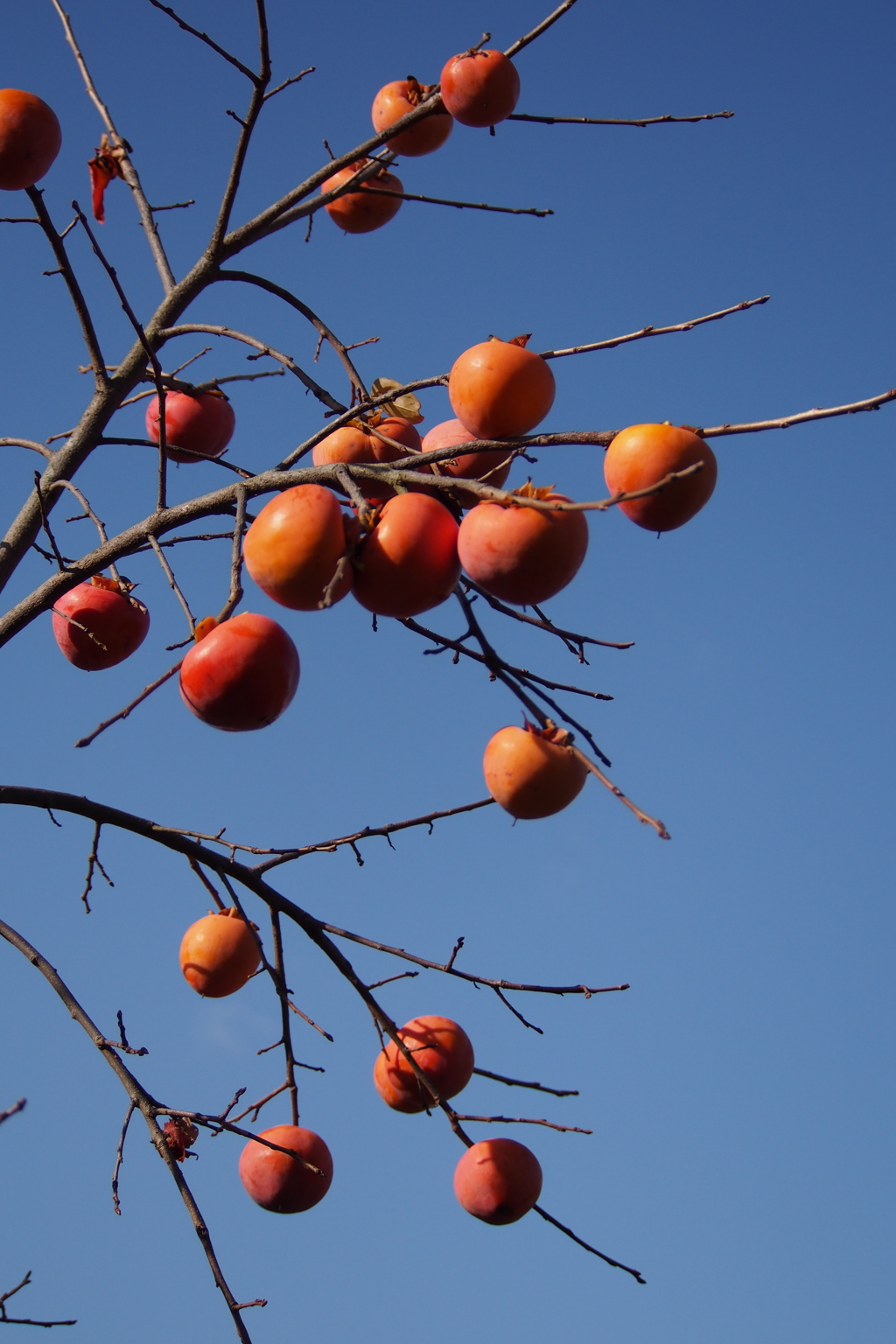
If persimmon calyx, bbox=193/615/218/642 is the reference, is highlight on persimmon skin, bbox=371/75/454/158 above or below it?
above

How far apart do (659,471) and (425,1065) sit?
1.80 m

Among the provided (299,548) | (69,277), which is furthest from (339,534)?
(69,277)

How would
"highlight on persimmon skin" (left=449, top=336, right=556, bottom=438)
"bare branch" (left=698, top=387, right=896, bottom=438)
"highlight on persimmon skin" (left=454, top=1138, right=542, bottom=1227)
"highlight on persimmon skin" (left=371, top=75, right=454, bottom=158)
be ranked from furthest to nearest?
"highlight on persimmon skin" (left=371, top=75, right=454, bottom=158) → "highlight on persimmon skin" (left=454, top=1138, right=542, bottom=1227) → "highlight on persimmon skin" (left=449, top=336, right=556, bottom=438) → "bare branch" (left=698, top=387, right=896, bottom=438)

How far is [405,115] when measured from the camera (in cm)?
350

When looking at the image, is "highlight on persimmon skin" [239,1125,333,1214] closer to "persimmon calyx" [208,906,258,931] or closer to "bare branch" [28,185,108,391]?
"persimmon calyx" [208,906,258,931]

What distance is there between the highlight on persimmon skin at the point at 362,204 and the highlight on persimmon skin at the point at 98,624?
1.57 metres

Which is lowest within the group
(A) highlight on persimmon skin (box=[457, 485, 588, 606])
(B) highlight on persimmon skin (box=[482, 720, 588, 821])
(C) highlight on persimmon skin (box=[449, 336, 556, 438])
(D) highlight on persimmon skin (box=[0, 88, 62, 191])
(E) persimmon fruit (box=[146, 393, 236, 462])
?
(B) highlight on persimmon skin (box=[482, 720, 588, 821])

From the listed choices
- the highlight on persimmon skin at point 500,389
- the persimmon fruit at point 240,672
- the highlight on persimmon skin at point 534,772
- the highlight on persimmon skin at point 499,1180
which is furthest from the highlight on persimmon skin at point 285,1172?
the highlight on persimmon skin at point 500,389

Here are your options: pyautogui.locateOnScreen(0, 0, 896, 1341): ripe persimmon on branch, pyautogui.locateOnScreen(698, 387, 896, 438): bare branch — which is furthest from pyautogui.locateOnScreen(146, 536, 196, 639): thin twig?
pyautogui.locateOnScreen(698, 387, 896, 438): bare branch

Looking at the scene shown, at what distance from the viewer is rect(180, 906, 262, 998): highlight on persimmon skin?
130 inches

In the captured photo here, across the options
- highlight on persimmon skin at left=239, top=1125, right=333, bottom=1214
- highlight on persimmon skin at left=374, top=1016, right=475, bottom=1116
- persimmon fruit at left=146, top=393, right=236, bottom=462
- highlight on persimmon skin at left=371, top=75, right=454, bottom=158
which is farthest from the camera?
persimmon fruit at left=146, top=393, right=236, bottom=462

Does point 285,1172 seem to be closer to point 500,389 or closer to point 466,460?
point 466,460

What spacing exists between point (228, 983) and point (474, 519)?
2.03 meters

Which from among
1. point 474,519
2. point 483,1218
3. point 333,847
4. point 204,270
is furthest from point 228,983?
point 204,270
